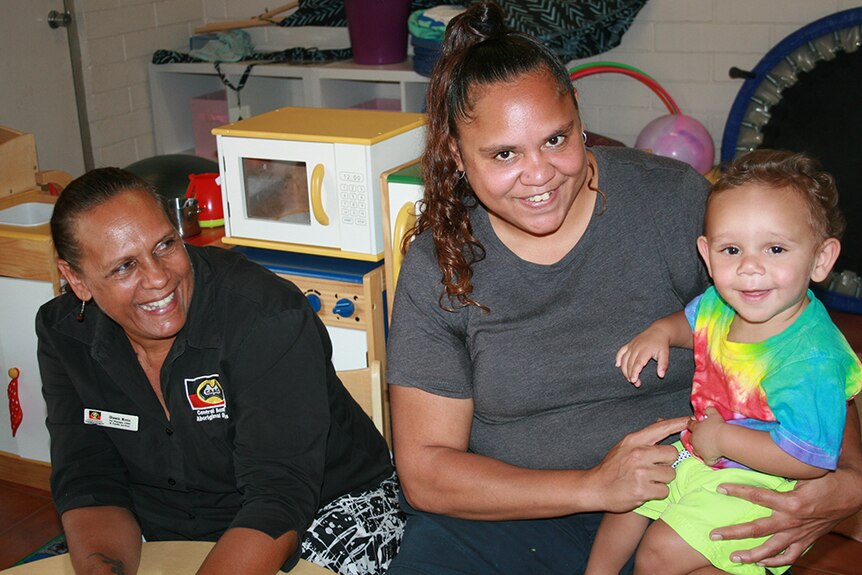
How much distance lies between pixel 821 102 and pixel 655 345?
2.75 m

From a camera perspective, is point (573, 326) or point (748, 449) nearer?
point (748, 449)

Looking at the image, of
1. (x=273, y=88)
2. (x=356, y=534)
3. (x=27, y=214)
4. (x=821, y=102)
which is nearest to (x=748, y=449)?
(x=356, y=534)

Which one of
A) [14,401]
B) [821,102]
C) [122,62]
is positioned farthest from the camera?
[122,62]

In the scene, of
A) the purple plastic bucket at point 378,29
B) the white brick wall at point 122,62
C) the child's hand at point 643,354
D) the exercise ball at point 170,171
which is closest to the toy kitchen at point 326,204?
the exercise ball at point 170,171

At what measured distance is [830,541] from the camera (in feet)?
8.93

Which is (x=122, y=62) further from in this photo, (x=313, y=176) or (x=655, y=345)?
(x=655, y=345)

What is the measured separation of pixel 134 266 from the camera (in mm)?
1762

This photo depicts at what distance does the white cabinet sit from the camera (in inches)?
115

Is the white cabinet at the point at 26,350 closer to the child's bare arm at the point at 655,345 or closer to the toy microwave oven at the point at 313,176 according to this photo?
the toy microwave oven at the point at 313,176

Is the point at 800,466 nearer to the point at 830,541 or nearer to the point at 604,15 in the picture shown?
the point at 830,541

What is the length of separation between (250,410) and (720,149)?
3.19 m

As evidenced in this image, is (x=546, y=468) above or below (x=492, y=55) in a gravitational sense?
below

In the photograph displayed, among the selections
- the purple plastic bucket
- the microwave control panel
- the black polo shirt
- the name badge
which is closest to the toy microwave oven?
the microwave control panel

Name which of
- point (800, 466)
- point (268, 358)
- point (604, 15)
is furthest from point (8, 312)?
point (604, 15)
